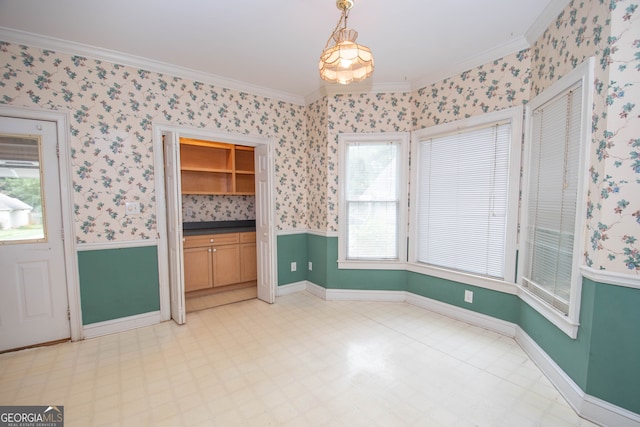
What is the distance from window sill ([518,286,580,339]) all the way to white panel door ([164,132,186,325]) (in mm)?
3312

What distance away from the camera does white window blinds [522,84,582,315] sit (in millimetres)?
1889

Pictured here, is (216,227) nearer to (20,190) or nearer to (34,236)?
(34,236)

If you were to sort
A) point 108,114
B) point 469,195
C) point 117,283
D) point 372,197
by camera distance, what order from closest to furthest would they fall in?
point 108,114 < point 117,283 < point 469,195 < point 372,197

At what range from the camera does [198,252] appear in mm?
3762

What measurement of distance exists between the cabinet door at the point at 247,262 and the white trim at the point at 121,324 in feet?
4.33

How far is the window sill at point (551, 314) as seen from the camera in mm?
1778

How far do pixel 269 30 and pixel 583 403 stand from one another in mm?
3457

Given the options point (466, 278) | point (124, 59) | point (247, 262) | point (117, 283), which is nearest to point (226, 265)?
point (247, 262)

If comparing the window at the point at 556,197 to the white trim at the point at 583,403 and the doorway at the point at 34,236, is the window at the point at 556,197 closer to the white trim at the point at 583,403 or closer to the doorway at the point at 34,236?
the white trim at the point at 583,403

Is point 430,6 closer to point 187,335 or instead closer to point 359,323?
point 359,323

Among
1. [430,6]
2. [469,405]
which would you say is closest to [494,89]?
[430,6]

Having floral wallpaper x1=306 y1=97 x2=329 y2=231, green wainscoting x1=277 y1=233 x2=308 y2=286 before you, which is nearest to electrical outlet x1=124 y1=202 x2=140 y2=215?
green wainscoting x1=277 y1=233 x2=308 y2=286

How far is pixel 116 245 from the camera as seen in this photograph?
2.75m

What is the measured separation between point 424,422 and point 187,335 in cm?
222
